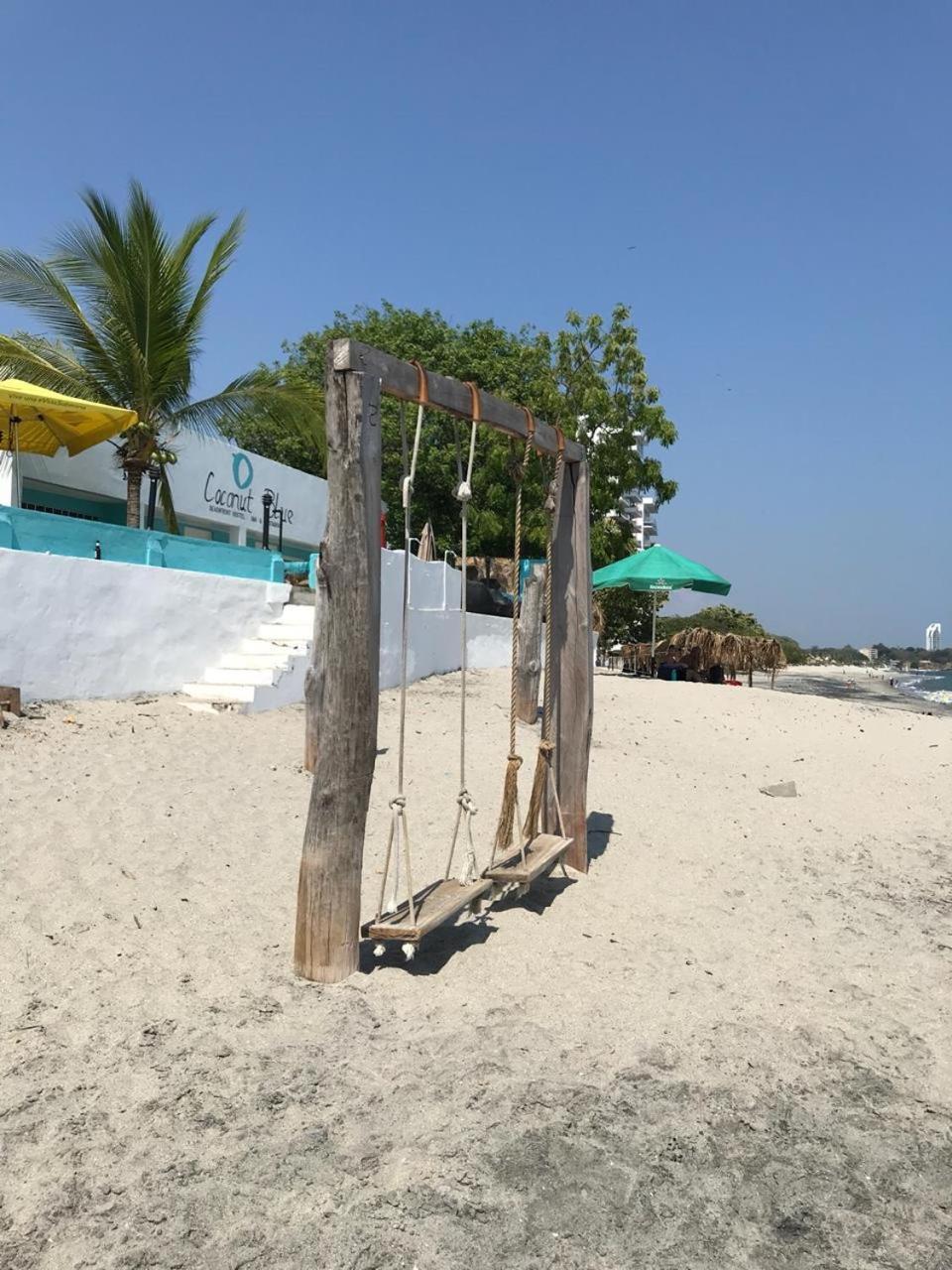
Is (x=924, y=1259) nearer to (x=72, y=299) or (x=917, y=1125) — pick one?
(x=917, y=1125)

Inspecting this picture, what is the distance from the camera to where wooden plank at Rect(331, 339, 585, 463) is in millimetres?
3848

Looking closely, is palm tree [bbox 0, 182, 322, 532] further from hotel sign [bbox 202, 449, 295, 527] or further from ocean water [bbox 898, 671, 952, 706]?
ocean water [bbox 898, 671, 952, 706]

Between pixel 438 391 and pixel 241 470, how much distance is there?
52.7ft

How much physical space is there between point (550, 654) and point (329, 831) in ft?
7.53

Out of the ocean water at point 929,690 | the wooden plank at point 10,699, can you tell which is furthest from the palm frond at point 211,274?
the ocean water at point 929,690

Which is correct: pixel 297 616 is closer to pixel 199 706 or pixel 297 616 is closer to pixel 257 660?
pixel 257 660

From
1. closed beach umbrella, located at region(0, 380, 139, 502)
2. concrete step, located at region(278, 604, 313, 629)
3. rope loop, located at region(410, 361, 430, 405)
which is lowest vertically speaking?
concrete step, located at region(278, 604, 313, 629)

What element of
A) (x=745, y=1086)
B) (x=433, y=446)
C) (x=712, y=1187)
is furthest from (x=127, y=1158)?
(x=433, y=446)

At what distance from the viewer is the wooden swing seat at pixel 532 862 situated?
4656mm

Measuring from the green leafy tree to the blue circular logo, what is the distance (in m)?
2.22

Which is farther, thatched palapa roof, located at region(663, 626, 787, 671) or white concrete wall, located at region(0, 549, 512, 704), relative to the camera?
thatched palapa roof, located at region(663, 626, 787, 671)

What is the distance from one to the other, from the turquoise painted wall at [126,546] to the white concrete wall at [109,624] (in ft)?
2.86

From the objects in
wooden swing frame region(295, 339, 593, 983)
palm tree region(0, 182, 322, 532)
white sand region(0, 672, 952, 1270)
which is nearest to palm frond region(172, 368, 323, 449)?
palm tree region(0, 182, 322, 532)

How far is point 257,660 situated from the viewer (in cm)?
1068
